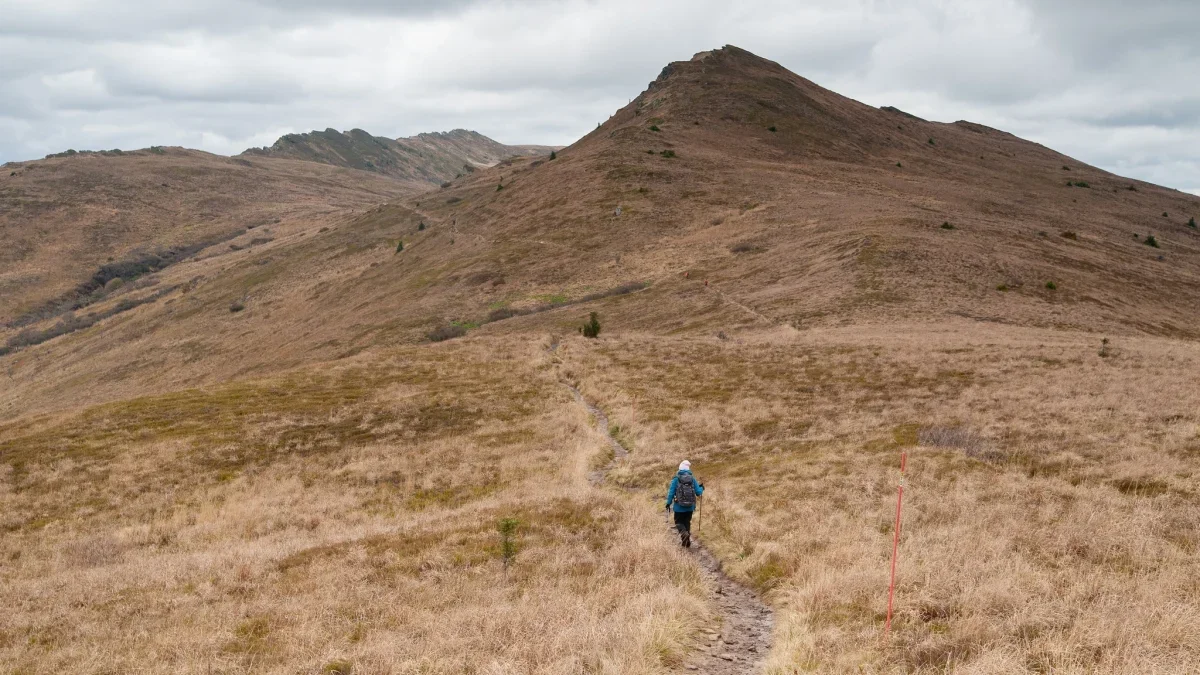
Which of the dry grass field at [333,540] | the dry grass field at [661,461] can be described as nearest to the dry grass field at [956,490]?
the dry grass field at [661,461]

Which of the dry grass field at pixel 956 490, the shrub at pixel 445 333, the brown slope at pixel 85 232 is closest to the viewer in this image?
the dry grass field at pixel 956 490

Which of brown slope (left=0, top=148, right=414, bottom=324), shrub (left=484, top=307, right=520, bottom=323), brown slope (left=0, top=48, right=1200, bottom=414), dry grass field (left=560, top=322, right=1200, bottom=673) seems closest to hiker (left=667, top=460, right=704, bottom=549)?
dry grass field (left=560, top=322, right=1200, bottom=673)

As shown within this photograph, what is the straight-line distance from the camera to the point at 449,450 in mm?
31672

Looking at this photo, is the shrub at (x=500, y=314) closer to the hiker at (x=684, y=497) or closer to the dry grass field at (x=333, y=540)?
the dry grass field at (x=333, y=540)

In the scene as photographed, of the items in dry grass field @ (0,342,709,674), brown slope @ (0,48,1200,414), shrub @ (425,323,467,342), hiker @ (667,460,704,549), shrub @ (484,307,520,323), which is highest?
brown slope @ (0,48,1200,414)

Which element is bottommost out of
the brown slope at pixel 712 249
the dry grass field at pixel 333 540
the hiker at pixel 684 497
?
the dry grass field at pixel 333 540

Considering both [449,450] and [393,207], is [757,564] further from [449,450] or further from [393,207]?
[393,207]

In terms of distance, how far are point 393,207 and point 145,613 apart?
144022 mm

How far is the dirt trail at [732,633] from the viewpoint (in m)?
10.1

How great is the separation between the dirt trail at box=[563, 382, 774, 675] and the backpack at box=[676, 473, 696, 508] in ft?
4.15

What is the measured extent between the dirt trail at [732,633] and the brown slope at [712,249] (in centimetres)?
3924

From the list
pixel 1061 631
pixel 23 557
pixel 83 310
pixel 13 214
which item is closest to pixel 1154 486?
pixel 1061 631

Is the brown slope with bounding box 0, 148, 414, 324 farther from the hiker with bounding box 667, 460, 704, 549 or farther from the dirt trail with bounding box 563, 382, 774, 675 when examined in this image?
the dirt trail with bounding box 563, 382, 774, 675

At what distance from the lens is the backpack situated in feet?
51.9
